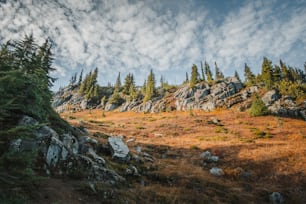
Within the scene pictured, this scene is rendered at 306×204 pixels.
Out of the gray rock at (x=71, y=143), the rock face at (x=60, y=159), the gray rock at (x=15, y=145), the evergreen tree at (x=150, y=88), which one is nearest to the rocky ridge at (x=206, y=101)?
the evergreen tree at (x=150, y=88)

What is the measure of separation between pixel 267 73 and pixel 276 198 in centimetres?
6631

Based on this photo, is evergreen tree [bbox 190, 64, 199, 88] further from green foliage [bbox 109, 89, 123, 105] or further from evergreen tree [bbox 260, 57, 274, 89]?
green foliage [bbox 109, 89, 123, 105]

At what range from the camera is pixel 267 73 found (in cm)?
6372

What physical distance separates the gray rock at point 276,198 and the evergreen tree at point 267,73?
63.8m

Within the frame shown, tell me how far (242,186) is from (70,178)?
12.4 meters

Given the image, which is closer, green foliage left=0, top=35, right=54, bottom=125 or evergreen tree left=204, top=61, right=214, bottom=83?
green foliage left=0, top=35, right=54, bottom=125

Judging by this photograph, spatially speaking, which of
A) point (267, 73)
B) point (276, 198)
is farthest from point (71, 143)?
point (267, 73)

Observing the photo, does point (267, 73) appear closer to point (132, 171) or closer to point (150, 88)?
point (150, 88)

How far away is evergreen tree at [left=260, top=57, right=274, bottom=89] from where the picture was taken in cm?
6271

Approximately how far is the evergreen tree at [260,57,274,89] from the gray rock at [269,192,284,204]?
209ft

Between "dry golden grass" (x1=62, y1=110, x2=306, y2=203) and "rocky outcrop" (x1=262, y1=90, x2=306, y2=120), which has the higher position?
"rocky outcrop" (x1=262, y1=90, x2=306, y2=120)

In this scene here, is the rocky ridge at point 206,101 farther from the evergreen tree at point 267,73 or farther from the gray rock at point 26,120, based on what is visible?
the gray rock at point 26,120

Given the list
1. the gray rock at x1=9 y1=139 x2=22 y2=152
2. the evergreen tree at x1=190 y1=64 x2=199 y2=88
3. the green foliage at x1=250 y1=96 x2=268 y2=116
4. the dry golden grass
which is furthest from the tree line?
the gray rock at x1=9 y1=139 x2=22 y2=152

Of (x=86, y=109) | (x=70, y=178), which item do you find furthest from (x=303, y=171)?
(x=86, y=109)
